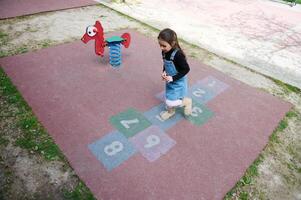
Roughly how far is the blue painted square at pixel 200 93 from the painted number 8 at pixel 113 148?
5.55ft

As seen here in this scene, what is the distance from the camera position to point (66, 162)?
10.1 ft

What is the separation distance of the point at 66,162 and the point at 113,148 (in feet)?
1.94

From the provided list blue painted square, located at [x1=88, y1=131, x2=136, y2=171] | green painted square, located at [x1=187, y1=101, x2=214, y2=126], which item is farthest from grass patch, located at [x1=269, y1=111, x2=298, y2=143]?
blue painted square, located at [x1=88, y1=131, x2=136, y2=171]

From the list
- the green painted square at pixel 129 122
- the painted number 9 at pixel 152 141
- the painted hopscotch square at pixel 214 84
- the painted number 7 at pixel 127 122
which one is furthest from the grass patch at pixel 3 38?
the painted hopscotch square at pixel 214 84

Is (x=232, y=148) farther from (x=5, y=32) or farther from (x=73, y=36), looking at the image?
(x=5, y=32)

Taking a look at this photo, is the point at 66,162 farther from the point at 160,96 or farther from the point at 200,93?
the point at 200,93

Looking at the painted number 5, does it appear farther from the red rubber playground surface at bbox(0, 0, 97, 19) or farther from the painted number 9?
the red rubber playground surface at bbox(0, 0, 97, 19)

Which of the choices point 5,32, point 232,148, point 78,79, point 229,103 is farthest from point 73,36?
point 232,148

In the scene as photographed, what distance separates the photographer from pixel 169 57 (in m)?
3.37

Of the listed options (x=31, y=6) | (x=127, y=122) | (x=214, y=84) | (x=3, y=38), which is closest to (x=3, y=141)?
(x=127, y=122)

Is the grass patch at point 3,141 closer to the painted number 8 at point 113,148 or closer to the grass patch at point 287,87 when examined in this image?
the painted number 8 at point 113,148

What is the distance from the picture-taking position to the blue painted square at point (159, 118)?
3.80 m

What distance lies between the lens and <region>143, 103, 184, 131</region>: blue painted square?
3.80 m

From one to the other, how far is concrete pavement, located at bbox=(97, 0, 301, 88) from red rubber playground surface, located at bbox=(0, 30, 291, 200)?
4.61 ft
